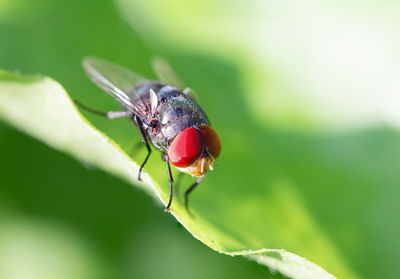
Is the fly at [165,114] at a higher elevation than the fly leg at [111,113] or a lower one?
higher

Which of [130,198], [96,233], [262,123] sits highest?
[262,123]

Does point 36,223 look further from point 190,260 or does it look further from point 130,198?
point 190,260

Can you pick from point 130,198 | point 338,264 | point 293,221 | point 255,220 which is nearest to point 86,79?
point 130,198

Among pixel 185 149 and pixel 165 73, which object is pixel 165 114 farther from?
pixel 165 73

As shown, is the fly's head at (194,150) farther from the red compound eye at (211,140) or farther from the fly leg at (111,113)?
the fly leg at (111,113)

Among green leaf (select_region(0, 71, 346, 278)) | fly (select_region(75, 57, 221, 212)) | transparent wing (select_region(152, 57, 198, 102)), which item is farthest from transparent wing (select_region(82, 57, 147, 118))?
green leaf (select_region(0, 71, 346, 278))

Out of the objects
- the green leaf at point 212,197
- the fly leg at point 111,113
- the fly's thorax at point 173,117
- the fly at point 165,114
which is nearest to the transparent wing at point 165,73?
the fly at point 165,114

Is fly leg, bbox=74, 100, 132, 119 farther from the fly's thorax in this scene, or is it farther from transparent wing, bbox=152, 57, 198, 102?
transparent wing, bbox=152, 57, 198, 102
